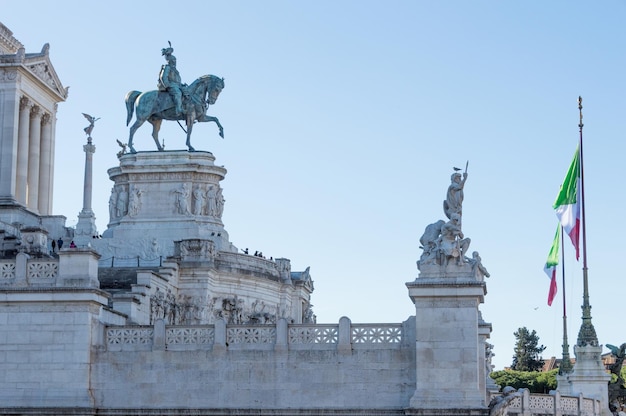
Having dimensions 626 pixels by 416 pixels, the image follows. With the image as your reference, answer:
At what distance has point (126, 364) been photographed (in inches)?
1679

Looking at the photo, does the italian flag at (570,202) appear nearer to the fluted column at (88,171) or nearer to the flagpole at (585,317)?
the flagpole at (585,317)

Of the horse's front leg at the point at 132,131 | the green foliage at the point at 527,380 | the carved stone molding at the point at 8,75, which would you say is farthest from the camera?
the green foliage at the point at 527,380

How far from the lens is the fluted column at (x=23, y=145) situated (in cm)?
7594

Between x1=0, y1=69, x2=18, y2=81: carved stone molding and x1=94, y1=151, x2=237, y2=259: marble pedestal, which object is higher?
x1=0, y1=69, x2=18, y2=81: carved stone molding

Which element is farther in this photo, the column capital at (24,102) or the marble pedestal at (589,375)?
the column capital at (24,102)

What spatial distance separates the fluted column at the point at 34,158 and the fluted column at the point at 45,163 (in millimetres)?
962

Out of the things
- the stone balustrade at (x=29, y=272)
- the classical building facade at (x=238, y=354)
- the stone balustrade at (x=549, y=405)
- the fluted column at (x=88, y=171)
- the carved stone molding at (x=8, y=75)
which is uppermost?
the carved stone molding at (x=8, y=75)

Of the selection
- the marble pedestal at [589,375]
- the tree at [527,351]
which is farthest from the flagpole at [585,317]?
the tree at [527,351]

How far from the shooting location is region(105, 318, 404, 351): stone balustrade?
137ft

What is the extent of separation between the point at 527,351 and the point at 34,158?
222 ft

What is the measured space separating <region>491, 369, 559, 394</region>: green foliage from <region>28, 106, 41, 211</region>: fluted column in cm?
4637

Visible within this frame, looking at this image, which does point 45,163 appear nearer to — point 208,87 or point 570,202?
point 208,87

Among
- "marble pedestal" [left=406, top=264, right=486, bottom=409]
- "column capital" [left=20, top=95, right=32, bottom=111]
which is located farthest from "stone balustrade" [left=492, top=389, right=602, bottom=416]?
"column capital" [left=20, top=95, right=32, bottom=111]

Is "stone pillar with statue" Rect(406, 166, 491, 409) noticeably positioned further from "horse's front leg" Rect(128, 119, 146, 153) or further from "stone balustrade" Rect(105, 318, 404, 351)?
"horse's front leg" Rect(128, 119, 146, 153)
